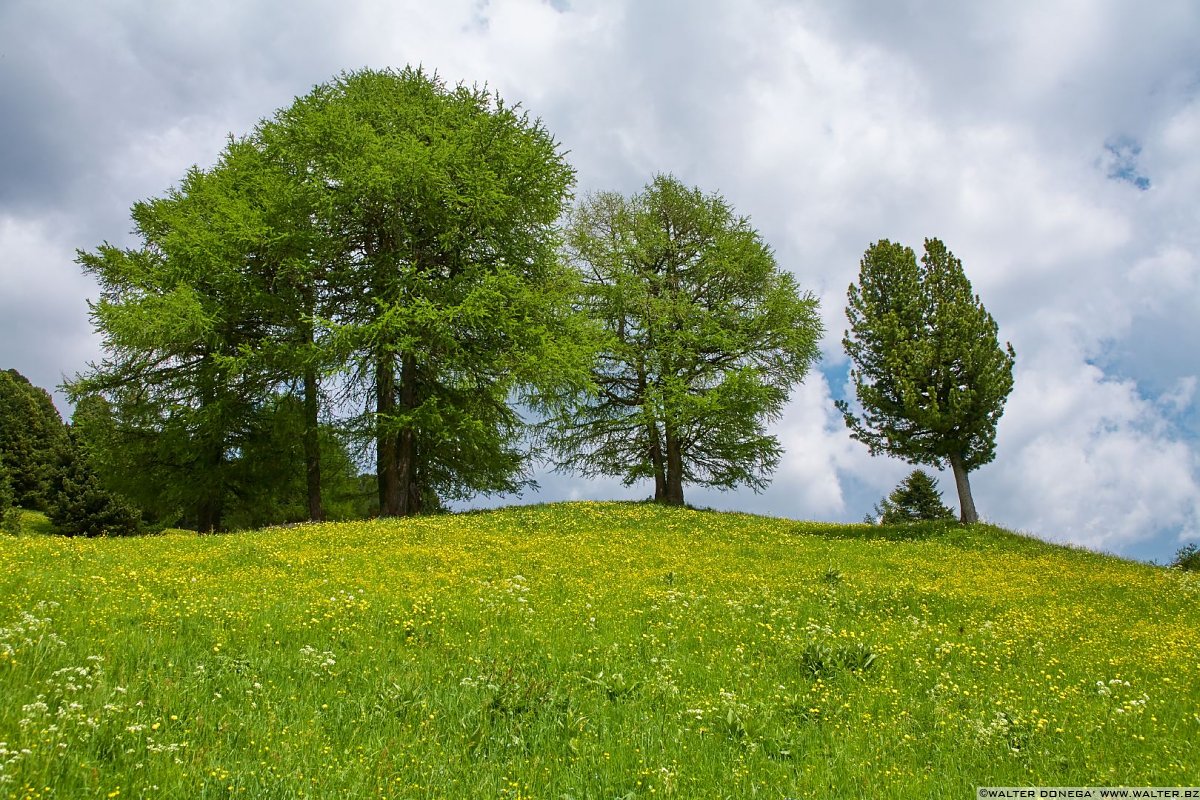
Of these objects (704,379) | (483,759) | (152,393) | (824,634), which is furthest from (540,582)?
(152,393)

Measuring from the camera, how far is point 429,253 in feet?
83.7

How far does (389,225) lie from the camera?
24719 mm

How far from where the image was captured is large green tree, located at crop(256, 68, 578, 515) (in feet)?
76.1

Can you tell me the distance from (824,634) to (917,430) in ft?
72.9

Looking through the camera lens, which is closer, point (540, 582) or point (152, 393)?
point (540, 582)

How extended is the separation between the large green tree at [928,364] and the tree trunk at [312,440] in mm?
22359

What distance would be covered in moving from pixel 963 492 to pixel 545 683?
27.3 m

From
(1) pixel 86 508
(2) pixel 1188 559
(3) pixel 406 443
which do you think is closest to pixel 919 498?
(2) pixel 1188 559

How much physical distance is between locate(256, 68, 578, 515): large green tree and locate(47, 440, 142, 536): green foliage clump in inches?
979

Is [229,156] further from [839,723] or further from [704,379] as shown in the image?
[839,723]

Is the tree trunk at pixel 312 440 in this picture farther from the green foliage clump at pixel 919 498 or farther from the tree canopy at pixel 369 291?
the green foliage clump at pixel 919 498

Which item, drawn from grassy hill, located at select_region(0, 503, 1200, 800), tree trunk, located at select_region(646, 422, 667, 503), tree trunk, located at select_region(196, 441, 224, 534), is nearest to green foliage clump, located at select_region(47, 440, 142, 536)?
tree trunk, located at select_region(196, 441, 224, 534)

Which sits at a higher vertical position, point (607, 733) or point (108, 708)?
point (108, 708)

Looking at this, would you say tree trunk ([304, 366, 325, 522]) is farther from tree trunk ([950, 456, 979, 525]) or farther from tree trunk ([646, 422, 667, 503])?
tree trunk ([950, 456, 979, 525])
